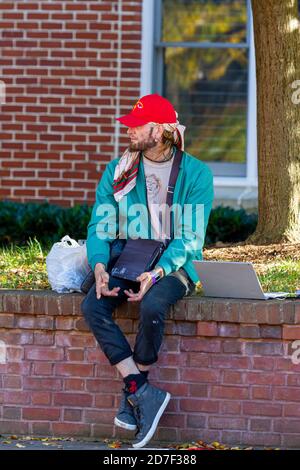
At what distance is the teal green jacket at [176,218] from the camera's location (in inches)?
219

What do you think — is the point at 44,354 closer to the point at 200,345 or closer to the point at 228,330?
the point at 200,345

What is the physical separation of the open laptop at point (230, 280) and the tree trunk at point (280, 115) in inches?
66.5

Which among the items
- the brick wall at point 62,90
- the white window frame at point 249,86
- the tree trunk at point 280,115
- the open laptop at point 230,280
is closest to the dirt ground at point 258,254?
the tree trunk at point 280,115

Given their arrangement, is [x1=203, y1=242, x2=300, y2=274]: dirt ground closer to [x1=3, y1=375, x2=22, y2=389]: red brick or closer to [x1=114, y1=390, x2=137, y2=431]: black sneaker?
[x1=114, y1=390, x2=137, y2=431]: black sneaker

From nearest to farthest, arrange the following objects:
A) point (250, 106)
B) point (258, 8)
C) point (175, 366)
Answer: point (175, 366) < point (258, 8) < point (250, 106)

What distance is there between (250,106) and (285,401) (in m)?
5.01

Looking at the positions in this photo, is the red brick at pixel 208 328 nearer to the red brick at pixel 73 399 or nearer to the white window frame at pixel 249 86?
the red brick at pixel 73 399

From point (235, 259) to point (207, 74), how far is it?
12.7 feet

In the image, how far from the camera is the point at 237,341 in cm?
553

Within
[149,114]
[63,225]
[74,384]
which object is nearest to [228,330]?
[74,384]

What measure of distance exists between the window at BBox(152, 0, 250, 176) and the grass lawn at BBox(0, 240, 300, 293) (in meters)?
2.81

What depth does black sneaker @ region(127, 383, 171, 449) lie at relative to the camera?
5.28 metres

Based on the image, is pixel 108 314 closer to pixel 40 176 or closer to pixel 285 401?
pixel 285 401
